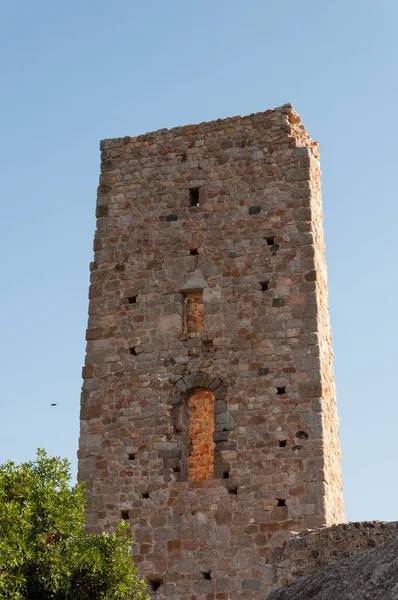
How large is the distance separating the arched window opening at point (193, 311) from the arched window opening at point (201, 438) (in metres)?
1.35

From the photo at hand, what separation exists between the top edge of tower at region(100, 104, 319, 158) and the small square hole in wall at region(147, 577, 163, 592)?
731cm

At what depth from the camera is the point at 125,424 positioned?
44.4 ft

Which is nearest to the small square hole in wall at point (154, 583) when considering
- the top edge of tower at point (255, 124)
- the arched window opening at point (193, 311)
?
the arched window opening at point (193, 311)

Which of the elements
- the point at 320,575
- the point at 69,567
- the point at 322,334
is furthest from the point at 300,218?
the point at 320,575

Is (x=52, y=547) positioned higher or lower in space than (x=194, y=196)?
lower

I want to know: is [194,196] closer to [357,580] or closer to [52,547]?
[52,547]

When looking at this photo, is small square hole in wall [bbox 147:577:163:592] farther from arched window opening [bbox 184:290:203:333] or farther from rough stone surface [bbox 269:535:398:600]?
rough stone surface [bbox 269:535:398:600]

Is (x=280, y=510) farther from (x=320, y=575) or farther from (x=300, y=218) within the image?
(x=320, y=575)

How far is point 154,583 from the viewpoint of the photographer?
490 inches

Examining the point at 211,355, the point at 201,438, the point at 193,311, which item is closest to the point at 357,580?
the point at 211,355

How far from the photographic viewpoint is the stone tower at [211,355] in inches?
487

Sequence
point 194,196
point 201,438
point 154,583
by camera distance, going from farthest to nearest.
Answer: point 201,438 → point 194,196 → point 154,583

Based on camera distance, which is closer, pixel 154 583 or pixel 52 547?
pixel 52 547

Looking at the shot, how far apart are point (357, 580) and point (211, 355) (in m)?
9.90
